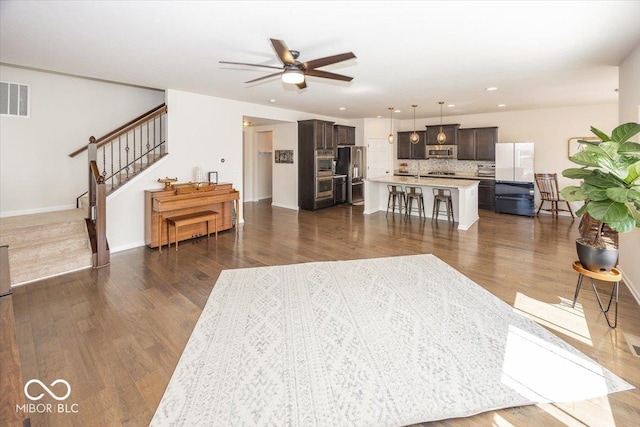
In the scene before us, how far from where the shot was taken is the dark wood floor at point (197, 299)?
192 cm

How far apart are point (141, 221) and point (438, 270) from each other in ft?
15.8

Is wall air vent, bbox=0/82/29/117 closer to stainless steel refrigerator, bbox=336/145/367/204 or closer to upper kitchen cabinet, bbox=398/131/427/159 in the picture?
stainless steel refrigerator, bbox=336/145/367/204

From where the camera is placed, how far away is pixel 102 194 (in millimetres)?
4434

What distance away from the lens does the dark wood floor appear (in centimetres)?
192

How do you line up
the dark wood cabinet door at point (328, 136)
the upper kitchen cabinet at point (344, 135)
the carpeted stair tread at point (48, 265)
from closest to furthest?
the carpeted stair tread at point (48, 265)
the dark wood cabinet door at point (328, 136)
the upper kitchen cabinet at point (344, 135)

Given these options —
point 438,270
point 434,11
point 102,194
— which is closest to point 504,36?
point 434,11

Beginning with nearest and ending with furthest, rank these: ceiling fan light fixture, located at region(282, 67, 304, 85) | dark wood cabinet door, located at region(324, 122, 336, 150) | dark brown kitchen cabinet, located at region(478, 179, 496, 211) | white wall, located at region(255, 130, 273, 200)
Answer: ceiling fan light fixture, located at region(282, 67, 304, 85)
dark brown kitchen cabinet, located at region(478, 179, 496, 211)
dark wood cabinet door, located at region(324, 122, 336, 150)
white wall, located at region(255, 130, 273, 200)

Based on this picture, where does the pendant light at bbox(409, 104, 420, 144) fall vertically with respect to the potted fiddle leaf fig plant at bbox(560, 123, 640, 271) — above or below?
above

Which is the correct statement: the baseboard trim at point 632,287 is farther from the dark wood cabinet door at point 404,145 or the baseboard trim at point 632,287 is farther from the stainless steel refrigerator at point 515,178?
the dark wood cabinet door at point 404,145

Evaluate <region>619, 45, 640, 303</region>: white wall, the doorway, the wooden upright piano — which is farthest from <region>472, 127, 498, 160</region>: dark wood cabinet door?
the wooden upright piano

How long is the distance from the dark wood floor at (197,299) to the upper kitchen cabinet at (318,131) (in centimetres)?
265

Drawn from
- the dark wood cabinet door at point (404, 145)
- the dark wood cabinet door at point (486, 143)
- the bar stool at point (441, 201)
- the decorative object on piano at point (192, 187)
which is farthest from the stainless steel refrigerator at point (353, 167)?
the decorative object on piano at point (192, 187)

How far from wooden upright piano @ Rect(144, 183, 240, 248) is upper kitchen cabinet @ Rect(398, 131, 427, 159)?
6284mm

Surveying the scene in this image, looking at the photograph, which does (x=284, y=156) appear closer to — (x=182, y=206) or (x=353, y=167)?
(x=353, y=167)
